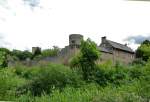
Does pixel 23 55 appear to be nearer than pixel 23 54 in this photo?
Yes

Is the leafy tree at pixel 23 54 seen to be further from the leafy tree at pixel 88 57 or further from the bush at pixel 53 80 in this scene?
the bush at pixel 53 80

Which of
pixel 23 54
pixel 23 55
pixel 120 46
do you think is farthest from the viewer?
pixel 23 54

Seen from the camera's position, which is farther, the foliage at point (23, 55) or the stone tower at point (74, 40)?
the foliage at point (23, 55)

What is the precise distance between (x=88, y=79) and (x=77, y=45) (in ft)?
41.1

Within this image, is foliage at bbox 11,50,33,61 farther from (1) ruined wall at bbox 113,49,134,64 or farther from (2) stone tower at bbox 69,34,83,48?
(2) stone tower at bbox 69,34,83,48

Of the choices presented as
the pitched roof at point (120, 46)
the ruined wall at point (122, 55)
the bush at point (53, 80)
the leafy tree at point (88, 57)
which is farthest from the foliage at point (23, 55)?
the bush at point (53, 80)

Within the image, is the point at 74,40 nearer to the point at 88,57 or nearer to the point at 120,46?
the point at 120,46

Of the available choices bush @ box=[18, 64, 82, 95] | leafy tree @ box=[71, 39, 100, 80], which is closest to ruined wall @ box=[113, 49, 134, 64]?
leafy tree @ box=[71, 39, 100, 80]

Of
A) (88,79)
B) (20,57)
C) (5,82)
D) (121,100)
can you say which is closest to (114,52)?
(20,57)

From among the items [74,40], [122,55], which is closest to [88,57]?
[74,40]

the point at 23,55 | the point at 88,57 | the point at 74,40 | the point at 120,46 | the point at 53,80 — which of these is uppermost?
the point at 120,46

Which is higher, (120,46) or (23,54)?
(120,46)

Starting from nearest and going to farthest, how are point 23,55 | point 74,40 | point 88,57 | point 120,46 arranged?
1. point 88,57
2. point 74,40
3. point 120,46
4. point 23,55

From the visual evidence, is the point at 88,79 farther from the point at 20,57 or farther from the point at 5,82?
the point at 20,57
